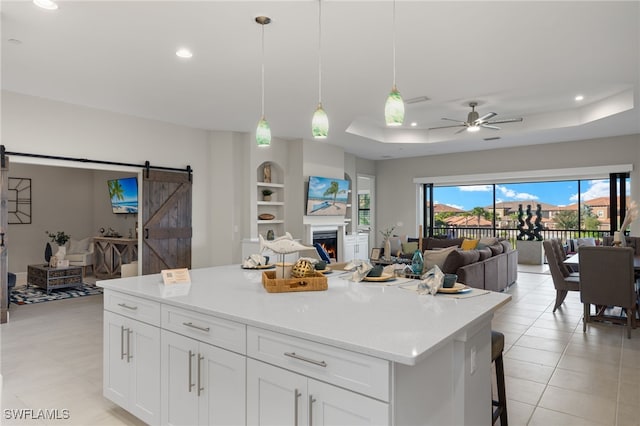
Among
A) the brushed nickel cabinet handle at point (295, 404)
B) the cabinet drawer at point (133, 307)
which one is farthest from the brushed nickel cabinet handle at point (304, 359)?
A: the cabinet drawer at point (133, 307)

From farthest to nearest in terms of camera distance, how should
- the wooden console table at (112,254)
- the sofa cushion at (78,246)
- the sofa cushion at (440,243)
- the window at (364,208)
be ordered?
the window at (364,208), the sofa cushion at (78,246), the sofa cushion at (440,243), the wooden console table at (112,254)

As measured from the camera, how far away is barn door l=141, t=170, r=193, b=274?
6145 mm

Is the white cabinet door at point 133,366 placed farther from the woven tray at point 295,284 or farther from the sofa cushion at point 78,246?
the sofa cushion at point 78,246

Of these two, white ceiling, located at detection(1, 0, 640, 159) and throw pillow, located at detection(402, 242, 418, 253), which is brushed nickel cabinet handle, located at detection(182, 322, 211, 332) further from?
throw pillow, located at detection(402, 242, 418, 253)

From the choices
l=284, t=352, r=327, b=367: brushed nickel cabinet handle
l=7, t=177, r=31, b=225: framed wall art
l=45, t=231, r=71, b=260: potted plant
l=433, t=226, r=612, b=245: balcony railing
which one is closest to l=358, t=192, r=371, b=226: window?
l=433, t=226, r=612, b=245: balcony railing

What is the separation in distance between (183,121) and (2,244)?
290 centimetres

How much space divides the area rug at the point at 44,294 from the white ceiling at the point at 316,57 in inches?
127

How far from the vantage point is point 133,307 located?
2430 mm

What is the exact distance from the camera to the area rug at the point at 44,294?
20.3 feet

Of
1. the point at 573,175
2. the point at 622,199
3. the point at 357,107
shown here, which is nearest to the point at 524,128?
the point at 573,175

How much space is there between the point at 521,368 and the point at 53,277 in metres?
7.17

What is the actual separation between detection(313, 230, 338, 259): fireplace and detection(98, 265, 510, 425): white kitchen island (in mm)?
5375

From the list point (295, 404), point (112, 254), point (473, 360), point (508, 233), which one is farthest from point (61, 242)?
point (508, 233)

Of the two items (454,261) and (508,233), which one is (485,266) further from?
(508,233)
